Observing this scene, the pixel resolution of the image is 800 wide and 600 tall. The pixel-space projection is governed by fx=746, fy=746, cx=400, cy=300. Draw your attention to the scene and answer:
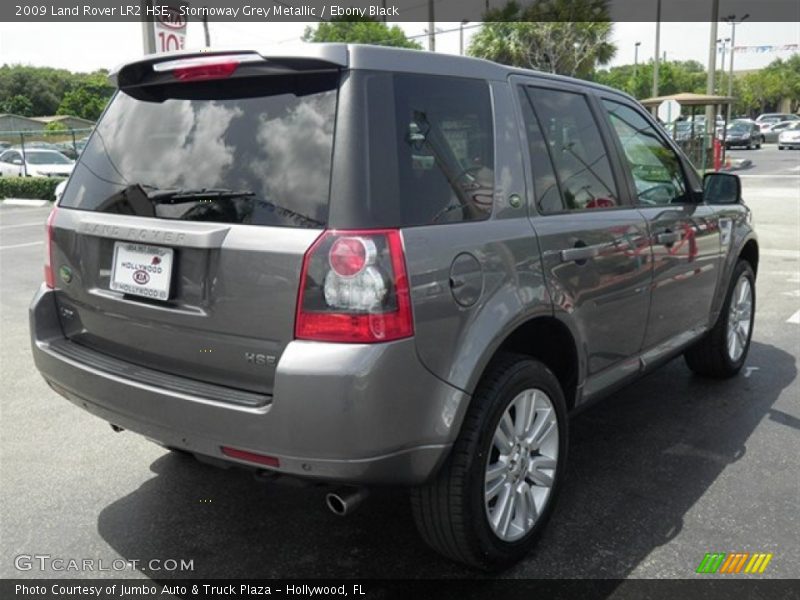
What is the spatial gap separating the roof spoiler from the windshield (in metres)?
24.9

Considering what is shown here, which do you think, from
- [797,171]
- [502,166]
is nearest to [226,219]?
[502,166]

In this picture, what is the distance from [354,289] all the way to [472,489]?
0.86m

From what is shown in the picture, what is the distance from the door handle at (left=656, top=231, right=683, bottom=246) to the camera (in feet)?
12.5

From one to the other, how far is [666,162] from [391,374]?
8.66 feet

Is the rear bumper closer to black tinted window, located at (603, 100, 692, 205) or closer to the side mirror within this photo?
black tinted window, located at (603, 100, 692, 205)

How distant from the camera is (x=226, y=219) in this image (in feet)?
8.18

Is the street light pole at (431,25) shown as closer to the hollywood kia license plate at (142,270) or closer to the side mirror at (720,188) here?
the side mirror at (720,188)

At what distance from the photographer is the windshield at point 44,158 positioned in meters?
25.2

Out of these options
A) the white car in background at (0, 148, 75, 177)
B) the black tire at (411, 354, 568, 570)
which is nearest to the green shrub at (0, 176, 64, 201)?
the white car in background at (0, 148, 75, 177)

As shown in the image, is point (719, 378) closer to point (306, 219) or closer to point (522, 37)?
point (306, 219)

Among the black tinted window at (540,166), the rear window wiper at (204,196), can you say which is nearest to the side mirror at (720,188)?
the black tinted window at (540,166)

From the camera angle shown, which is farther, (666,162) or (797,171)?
(797,171)

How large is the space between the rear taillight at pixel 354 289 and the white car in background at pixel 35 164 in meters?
24.7

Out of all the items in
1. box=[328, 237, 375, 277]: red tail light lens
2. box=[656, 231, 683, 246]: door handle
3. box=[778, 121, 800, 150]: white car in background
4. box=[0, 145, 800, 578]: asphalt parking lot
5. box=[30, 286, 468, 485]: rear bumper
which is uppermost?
box=[778, 121, 800, 150]: white car in background
